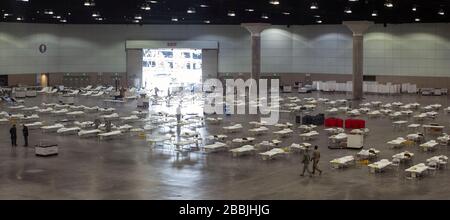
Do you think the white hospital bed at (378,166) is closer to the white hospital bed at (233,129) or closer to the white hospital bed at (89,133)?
the white hospital bed at (233,129)

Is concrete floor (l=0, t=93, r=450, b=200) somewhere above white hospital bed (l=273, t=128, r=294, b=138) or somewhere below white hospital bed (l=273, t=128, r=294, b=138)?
below

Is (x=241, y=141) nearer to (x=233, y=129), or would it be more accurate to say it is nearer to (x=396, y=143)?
(x=233, y=129)

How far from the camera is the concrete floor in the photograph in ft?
75.0

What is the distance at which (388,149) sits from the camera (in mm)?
33406

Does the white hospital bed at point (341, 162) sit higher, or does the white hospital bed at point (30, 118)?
the white hospital bed at point (30, 118)

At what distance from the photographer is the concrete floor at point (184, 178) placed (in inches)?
901

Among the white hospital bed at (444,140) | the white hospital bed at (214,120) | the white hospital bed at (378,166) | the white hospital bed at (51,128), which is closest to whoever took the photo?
the white hospital bed at (378,166)

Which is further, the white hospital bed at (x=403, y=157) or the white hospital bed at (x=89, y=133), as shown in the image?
the white hospital bed at (x=89, y=133)

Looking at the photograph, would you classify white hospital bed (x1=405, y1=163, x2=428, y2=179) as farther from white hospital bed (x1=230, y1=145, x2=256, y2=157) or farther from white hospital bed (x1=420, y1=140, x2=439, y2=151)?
white hospital bed (x1=230, y1=145, x2=256, y2=157)

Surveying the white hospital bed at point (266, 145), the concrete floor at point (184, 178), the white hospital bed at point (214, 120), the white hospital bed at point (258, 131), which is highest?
the white hospital bed at point (214, 120)

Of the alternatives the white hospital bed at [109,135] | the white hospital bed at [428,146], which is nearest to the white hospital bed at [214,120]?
the white hospital bed at [109,135]

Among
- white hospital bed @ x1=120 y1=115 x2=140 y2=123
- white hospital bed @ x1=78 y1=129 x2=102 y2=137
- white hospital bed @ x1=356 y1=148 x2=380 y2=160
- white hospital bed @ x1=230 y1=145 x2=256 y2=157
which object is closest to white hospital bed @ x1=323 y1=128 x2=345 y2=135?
white hospital bed @ x1=356 y1=148 x2=380 y2=160

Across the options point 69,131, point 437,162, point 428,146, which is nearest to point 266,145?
point 428,146
